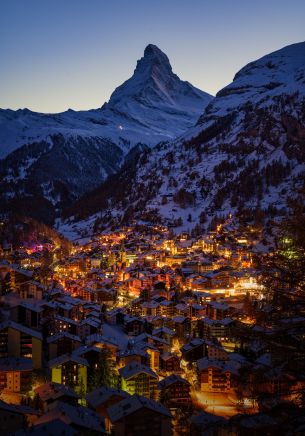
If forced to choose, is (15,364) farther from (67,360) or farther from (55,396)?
(55,396)

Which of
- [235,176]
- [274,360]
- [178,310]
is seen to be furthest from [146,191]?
[274,360]

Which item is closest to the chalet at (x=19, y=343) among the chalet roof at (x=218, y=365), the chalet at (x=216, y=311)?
the chalet roof at (x=218, y=365)

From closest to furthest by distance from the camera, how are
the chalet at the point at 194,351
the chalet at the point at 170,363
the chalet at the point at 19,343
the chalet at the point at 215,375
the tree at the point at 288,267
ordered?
1. the tree at the point at 288,267
2. the chalet at the point at 215,375
3. the chalet at the point at 19,343
4. the chalet at the point at 170,363
5. the chalet at the point at 194,351

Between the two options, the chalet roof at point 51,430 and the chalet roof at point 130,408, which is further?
the chalet roof at point 130,408

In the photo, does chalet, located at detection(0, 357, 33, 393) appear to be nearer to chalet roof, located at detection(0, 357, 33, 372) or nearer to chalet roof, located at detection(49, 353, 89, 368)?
chalet roof, located at detection(0, 357, 33, 372)

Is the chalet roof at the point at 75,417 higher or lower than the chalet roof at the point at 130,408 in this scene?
higher

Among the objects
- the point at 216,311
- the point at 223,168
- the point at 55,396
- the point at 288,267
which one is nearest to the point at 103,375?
the point at 55,396

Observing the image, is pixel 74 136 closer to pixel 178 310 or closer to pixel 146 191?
pixel 146 191

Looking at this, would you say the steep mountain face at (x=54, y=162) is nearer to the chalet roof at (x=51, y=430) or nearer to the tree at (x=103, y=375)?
the tree at (x=103, y=375)
